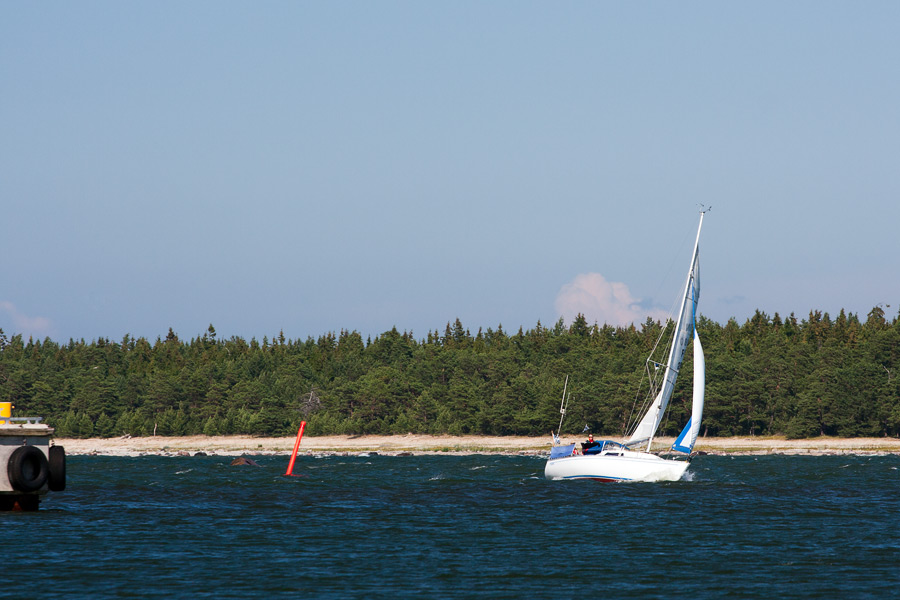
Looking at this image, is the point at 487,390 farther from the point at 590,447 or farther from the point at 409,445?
the point at 590,447

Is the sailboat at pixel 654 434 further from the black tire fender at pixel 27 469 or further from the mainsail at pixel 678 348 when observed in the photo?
the black tire fender at pixel 27 469

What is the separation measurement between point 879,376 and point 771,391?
13.6 metres

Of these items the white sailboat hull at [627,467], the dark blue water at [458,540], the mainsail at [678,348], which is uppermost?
the mainsail at [678,348]

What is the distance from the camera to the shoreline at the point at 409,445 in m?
126

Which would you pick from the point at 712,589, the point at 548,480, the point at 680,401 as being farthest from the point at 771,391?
the point at 712,589

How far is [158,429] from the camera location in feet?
547

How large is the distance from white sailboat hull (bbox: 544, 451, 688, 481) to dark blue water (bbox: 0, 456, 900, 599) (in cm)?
79

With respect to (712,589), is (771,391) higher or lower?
higher

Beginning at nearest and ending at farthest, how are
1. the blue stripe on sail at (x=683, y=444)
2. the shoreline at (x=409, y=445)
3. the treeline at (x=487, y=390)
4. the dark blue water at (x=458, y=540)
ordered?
1. the dark blue water at (x=458, y=540)
2. the blue stripe on sail at (x=683, y=444)
3. the shoreline at (x=409, y=445)
4. the treeline at (x=487, y=390)

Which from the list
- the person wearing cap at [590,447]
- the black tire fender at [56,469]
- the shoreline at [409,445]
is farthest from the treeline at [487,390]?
the black tire fender at [56,469]

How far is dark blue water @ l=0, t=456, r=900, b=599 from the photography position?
101 feet

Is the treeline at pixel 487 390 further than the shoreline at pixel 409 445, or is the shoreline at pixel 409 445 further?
the treeline at pixel 487 390

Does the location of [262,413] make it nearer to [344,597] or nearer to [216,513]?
[216,513]

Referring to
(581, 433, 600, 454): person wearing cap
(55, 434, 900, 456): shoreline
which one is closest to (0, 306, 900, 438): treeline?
(55, 434, 900, 456): shoreline
